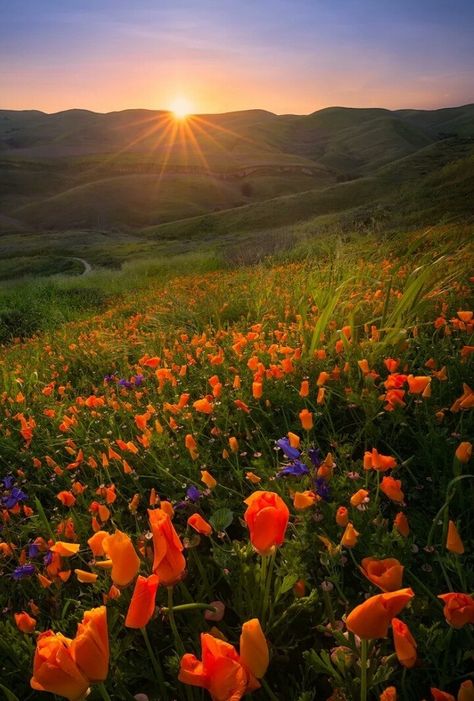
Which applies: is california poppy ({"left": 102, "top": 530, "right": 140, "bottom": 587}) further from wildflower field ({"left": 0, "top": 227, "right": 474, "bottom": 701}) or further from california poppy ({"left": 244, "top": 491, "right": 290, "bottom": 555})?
california poppy ({"left": 244, "top": 491, "right": 290, "bottom": 555})

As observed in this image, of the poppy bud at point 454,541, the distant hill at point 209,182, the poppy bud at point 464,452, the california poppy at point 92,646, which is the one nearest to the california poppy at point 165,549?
the california poppy at point 92,646

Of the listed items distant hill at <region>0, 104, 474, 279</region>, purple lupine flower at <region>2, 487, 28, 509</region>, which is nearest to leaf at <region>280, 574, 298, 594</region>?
purple lupine flower at <region>2, 487, 28, 509</region>

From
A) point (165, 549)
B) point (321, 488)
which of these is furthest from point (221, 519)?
point (165, 549)

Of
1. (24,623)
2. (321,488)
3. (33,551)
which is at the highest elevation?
(321,488)

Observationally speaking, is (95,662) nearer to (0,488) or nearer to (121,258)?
(0,488)

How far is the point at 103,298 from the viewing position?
13.0m

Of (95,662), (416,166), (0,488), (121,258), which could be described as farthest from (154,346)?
(416,166)

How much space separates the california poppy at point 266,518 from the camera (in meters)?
0.95

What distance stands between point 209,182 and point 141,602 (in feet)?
348

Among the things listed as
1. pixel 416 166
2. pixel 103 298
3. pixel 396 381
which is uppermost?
pixel 416 166

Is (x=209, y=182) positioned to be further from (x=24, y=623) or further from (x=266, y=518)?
(x=266, y=518)

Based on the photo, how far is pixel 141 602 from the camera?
0.88 m

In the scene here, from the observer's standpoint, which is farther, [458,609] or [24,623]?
[24,623]

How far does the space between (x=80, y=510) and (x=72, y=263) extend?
37811 millimetres
